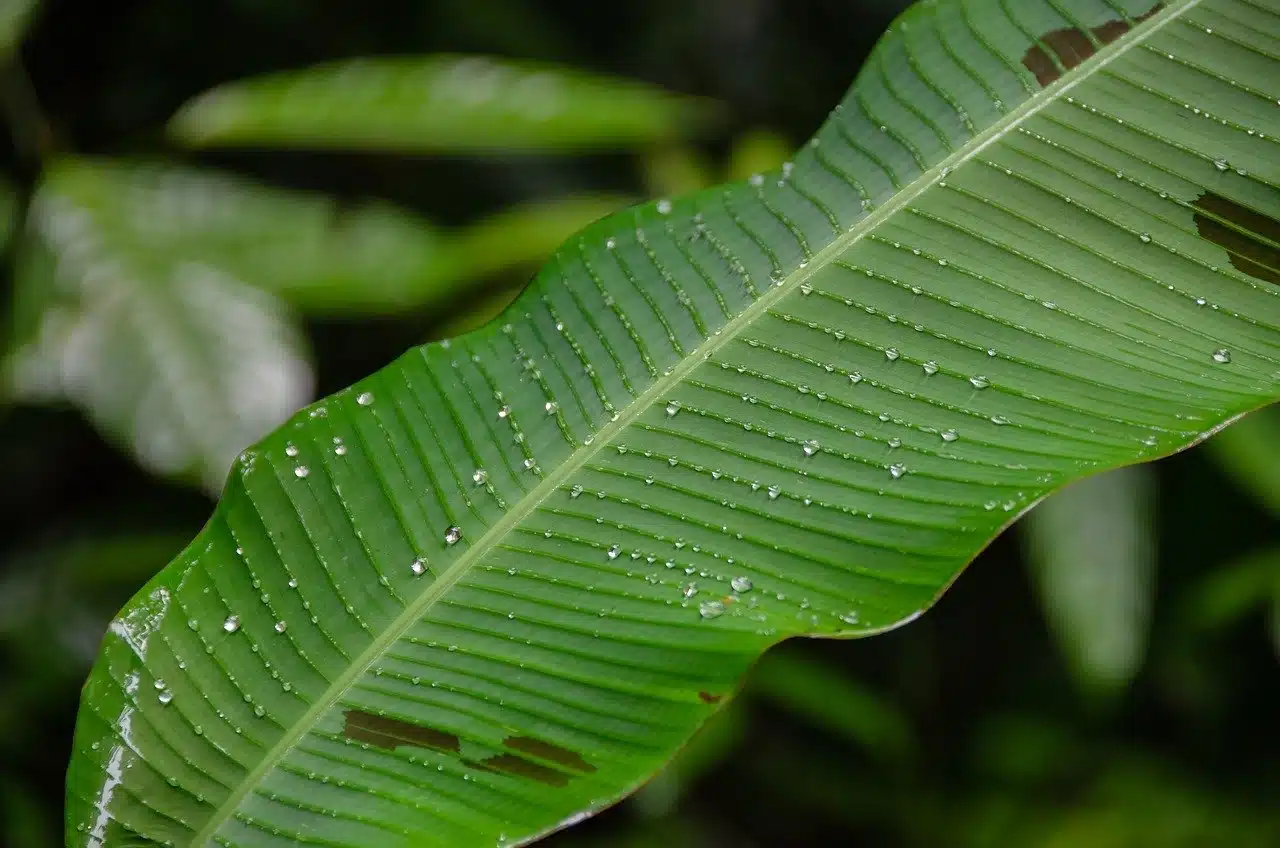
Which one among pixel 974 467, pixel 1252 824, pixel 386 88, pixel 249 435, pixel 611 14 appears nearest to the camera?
pixel 974 467

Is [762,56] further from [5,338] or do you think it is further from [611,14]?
[5,338]

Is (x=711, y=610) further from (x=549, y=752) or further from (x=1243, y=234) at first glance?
(x=1243, y=234)

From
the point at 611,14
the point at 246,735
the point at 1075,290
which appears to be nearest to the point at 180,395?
the point at 246,735

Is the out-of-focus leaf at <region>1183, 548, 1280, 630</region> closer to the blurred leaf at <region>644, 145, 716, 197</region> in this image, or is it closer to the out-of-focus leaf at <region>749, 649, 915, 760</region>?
the out-of-focus leaf at <region>749, 649, 915, 760</region>

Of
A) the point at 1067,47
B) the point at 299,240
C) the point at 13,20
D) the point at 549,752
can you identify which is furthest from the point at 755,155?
the point at 549,752

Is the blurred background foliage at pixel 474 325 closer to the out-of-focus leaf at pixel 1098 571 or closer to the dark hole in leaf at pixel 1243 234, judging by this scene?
the out-of-focus leaf at pixel 1098 571

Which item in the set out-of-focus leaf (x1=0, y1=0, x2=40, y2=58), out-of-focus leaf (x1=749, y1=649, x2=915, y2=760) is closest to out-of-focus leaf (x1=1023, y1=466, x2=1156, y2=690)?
out-of-focus leaf (x1=749, y1=649, x2=915, y2=760)

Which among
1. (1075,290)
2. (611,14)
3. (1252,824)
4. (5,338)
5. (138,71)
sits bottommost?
(1252,824)
